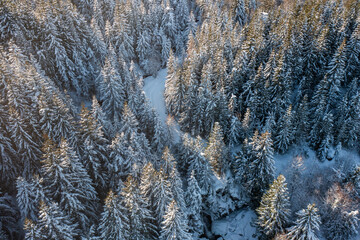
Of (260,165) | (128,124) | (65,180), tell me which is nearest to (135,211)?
(65,180)

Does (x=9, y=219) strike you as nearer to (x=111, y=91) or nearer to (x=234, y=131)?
(x=111, y=91)

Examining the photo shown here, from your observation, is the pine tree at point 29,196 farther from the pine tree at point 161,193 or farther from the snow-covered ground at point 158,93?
the snow-covered ground at point 158,93

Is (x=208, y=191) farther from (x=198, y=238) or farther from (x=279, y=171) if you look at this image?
(x=279, y=171)

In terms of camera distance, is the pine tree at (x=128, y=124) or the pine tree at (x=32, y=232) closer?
the pine tree at (x=32, y=232)

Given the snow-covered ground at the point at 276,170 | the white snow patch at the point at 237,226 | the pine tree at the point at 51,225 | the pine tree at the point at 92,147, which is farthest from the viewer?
the snow-covered ground at the point at 276,170

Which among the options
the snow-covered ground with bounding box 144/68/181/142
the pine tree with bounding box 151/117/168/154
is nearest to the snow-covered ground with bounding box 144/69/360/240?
the pine tree with bounding box 151/117/168/154

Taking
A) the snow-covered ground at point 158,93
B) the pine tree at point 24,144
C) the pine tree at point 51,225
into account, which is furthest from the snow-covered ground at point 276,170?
the pine tree at point 51,225

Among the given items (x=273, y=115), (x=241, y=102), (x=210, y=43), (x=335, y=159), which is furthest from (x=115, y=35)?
(x=335, y=159)
